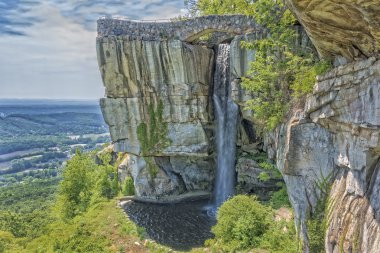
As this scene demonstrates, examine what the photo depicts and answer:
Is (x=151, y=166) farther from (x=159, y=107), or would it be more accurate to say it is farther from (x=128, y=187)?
(x=159, y=107)

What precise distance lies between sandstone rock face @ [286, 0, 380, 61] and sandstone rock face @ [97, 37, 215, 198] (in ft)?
47.2

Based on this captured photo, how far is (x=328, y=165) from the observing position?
34.6 ft

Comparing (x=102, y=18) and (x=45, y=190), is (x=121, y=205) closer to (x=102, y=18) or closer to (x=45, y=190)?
(x=102, y=18)

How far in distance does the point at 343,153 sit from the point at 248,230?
23.9 ft

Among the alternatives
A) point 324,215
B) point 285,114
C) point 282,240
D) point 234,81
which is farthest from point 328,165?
point 234,81

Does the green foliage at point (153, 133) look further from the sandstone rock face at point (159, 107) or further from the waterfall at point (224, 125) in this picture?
the waterfall at point (224, 125)

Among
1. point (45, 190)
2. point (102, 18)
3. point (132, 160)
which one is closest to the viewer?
point (102, 18)

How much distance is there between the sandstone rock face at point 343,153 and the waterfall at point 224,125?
11990 millimetres

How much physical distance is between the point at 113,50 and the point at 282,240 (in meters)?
17.3

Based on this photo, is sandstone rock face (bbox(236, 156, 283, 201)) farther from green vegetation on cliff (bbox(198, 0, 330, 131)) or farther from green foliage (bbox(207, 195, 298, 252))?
green vegetation on cliff (bbox(198, 0, 330, 131))

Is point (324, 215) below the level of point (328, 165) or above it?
below

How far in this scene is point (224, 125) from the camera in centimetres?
2436

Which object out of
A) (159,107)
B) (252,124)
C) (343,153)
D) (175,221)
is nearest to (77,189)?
(175,221)

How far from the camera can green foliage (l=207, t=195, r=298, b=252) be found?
1433 cm
